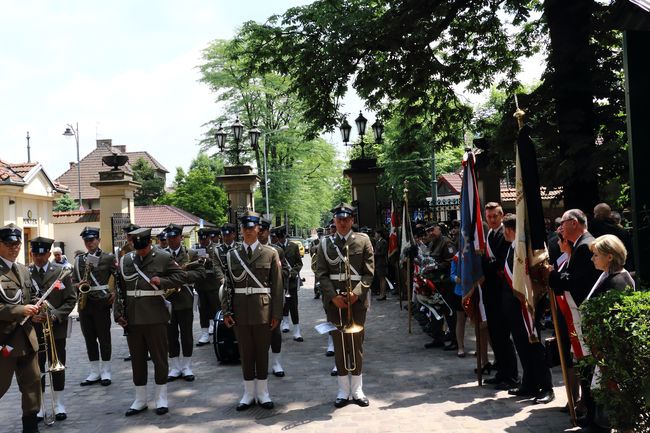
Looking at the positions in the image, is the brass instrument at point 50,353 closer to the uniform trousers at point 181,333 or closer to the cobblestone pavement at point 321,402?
the cobblestone pavement at point 321,402

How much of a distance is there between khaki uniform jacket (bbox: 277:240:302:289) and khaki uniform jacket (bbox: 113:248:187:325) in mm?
4388

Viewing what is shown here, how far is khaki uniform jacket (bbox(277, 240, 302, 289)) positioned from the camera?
11.7m

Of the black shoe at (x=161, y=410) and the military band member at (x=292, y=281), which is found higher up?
the military band member at (x=292, y=281)

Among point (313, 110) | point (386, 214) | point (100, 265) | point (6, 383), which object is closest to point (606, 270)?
point (6, 383)

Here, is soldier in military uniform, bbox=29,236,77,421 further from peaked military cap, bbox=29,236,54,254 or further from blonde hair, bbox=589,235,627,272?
blonde hair, bbox=589,235,627,272

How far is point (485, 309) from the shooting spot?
299 inches

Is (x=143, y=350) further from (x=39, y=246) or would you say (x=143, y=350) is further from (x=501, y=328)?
(x=501, y=328)

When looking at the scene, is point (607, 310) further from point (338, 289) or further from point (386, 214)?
point (386, 214)

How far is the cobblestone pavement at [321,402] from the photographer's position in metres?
6.11

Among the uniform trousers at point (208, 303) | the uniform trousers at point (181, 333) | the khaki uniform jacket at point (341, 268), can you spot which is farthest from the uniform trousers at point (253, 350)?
the uniform trousers at point (208, 303)

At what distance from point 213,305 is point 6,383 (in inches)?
212

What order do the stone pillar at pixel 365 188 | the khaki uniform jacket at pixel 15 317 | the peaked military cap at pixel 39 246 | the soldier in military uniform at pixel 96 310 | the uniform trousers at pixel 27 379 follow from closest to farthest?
the khaki uniform jacket at pixel 15 317 → the uniform trousers at pixel 27 379 → the peaked military cap at pixel 39 246 → the soldier in military uniform at pixel 96 310 → the stone pillar at pixel 365 188

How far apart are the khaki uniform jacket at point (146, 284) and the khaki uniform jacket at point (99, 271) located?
149 cm

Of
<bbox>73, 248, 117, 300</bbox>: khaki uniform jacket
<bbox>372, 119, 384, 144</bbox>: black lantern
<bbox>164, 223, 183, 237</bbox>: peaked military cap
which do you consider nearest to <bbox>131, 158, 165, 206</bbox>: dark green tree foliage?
<bbox>372, 119, 384, 144</bbox>: black lantern
